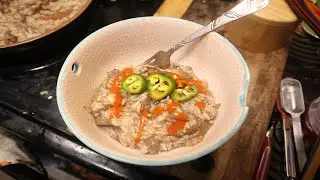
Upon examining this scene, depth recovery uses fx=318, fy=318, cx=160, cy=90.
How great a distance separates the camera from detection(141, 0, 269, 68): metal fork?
97 cm

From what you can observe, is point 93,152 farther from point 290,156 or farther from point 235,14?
point 290,156

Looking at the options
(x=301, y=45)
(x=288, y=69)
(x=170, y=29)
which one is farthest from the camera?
Result: (x=288, y=69)

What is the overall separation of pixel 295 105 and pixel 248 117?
51 centimetres

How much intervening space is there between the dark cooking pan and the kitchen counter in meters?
0.39

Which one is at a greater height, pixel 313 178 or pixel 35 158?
pixel 35 158

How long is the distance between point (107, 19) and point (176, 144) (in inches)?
27.9

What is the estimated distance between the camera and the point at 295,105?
5.04 feet

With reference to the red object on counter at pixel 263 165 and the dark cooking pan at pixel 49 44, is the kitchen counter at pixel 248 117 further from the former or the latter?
the dark cooking pan at pixel 49 44

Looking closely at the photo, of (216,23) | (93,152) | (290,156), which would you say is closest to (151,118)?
(93,152)

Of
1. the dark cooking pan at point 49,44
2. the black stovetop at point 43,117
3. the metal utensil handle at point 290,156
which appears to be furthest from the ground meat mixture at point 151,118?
the metal utensil handle at point 290,156

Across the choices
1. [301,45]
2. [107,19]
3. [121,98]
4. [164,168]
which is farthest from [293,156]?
[107,19]

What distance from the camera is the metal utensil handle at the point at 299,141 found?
137 cm

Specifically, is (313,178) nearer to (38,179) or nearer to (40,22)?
(38,179)

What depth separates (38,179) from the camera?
114 cm
